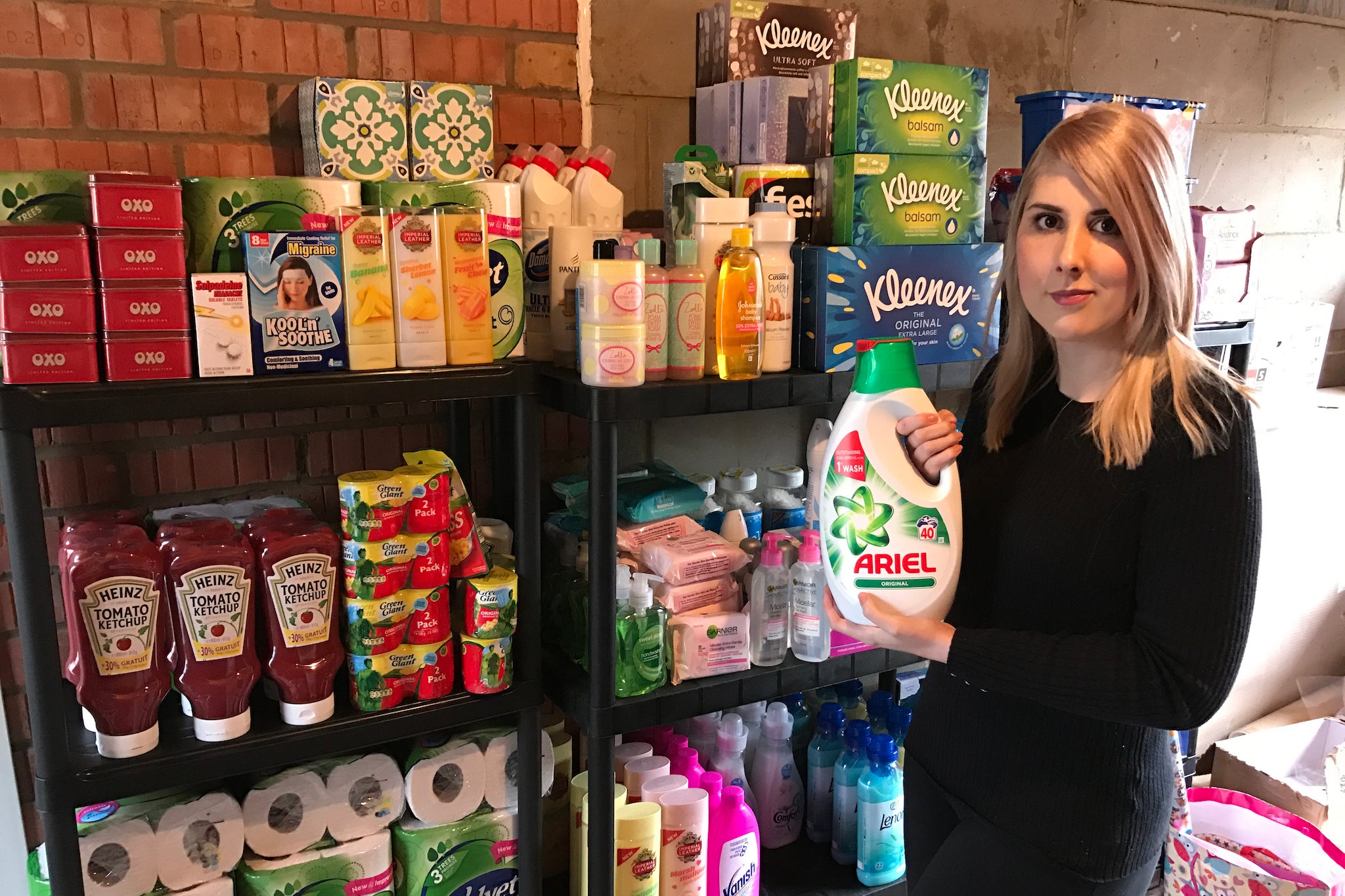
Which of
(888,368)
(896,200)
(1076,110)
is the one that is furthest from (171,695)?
(1076,110)

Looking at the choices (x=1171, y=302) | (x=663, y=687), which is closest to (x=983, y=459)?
(x=1171, y=302)

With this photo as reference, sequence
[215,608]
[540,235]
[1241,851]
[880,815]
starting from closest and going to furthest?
[215,608] < [540,235] < [880,815] < [1241,851]

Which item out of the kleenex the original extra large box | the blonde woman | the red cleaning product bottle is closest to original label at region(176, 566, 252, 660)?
the red cleaning product bottle

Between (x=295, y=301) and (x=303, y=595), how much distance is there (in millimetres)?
412

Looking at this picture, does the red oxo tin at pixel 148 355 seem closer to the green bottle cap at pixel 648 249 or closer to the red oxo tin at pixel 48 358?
the red oxo tin at pixel 48 358

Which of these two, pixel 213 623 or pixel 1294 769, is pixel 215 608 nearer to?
pixel 213 623

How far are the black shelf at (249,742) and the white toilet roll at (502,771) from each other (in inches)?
4.2

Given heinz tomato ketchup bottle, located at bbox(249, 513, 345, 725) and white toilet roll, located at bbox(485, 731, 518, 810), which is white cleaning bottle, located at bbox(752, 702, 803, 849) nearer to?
white toilet roll, located at bbox(485, 731, 518, 810)

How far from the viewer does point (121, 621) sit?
4.42 feet

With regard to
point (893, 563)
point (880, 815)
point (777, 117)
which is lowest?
point (880, 815)

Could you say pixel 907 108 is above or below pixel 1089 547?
above

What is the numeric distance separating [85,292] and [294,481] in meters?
0.56

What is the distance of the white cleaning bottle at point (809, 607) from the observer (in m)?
1.77

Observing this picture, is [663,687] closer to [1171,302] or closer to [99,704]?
[99,704]
